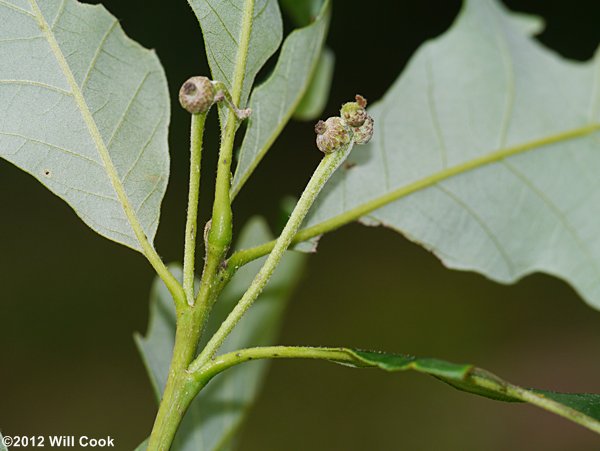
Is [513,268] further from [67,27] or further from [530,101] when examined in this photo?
[67,27]

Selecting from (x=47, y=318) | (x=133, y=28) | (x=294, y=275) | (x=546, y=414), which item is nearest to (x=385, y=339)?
(x=546, y=414)

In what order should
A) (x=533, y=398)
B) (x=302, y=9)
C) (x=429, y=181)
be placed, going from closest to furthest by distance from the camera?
(x=533, y=398)
(x=429, y=181)
(x=302, y=9)

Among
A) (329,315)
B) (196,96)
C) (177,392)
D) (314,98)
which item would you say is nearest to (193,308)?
(177,392)

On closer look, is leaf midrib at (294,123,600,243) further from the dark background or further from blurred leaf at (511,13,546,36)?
the dark background

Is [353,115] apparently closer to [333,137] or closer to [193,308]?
[333,137]

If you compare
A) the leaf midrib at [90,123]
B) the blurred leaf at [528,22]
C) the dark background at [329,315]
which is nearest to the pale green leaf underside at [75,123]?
the leaf midrib at [90,123]
